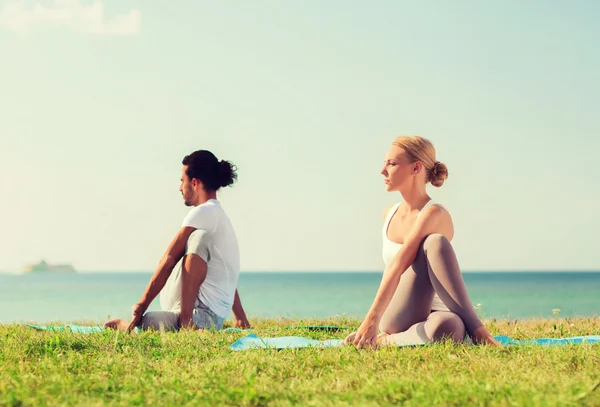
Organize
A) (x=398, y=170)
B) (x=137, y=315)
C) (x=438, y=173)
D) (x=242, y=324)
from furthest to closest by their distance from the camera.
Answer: (x=242, y=324) < (x=137, y=315) < (x=438, y=173) < (x=398, y=170)

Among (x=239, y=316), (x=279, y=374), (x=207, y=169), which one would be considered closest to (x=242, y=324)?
(x=239, y=316)

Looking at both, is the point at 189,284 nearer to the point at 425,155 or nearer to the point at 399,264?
the point at 399,264

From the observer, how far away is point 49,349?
5.01 meters

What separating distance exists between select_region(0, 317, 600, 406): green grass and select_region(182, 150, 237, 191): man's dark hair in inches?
88.8

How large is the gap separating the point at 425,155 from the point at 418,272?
1.03m

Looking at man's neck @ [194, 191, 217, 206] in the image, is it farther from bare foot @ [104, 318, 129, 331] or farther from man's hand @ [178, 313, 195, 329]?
bare foot @ [104, 318, 129, 331]

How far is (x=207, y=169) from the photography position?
749cm

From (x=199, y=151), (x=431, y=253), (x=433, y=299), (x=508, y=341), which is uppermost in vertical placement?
(x=199, y=151)

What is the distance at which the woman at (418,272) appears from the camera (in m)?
5.20

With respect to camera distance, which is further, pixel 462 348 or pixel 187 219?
pixel 187 219

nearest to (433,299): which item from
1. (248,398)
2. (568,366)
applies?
(568,366)

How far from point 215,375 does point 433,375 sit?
1304 millimetres

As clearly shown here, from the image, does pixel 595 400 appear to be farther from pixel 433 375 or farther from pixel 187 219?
pixel 187 219

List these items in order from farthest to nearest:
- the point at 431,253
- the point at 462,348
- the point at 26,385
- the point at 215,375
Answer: the point at 431,253, the point at 462,348, the point at 215,375, the point at 26,385
